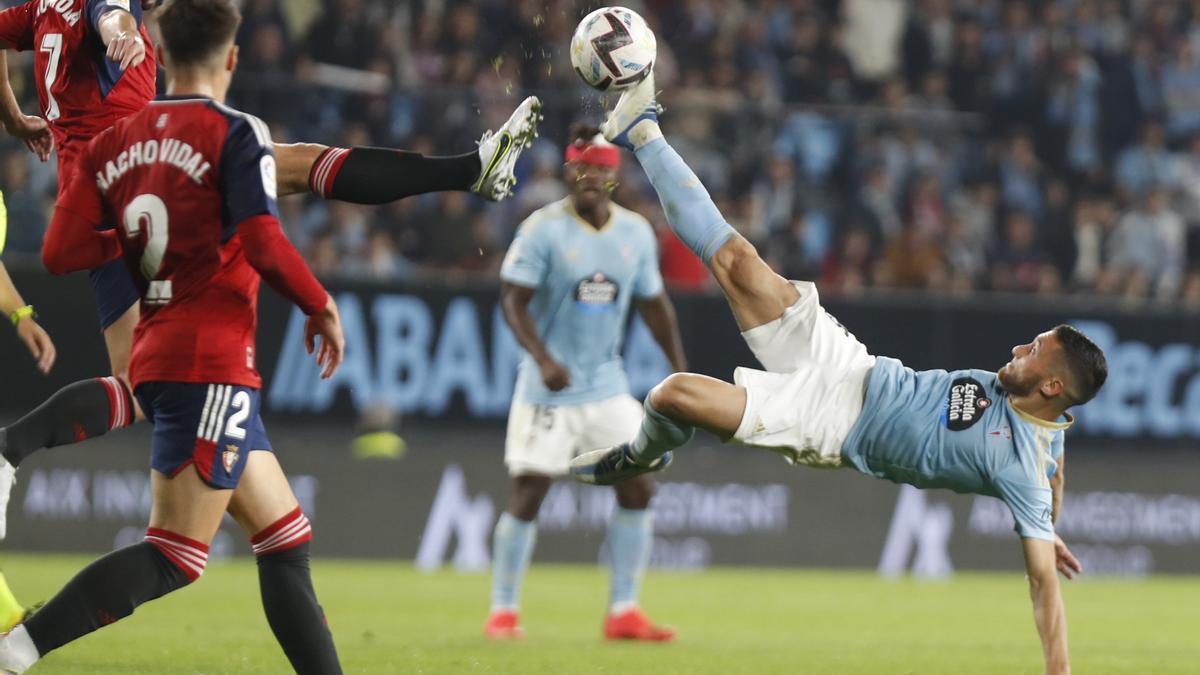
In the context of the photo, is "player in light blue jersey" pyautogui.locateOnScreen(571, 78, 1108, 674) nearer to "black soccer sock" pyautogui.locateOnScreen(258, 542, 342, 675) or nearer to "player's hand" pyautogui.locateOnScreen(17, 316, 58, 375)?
"black soccer sock" pyautogui.locateOnScreen(258, 542, 342, 675)

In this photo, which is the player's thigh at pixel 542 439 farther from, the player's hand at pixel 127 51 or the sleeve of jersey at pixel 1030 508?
the player's hand at pixel 127 51

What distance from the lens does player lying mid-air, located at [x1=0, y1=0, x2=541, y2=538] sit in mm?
6590

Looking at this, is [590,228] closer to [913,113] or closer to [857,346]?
[857,346]

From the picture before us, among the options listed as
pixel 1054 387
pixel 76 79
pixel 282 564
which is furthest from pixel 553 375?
pixel 282 564

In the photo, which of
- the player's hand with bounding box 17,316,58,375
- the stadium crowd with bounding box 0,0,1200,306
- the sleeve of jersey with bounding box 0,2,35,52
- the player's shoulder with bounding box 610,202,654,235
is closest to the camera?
the player's hand with bounding box 17,316,58,375

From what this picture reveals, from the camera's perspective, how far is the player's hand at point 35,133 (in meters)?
7.44

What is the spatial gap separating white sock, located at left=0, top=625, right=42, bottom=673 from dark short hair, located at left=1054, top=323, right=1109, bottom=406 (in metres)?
4.04

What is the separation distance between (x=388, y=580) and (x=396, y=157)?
266 inches

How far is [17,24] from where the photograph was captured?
7527 millimetres

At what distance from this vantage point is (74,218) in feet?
17.9

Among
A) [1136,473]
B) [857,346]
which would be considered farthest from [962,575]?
[857,346]

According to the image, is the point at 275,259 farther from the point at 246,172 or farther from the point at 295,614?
the point at 295,614

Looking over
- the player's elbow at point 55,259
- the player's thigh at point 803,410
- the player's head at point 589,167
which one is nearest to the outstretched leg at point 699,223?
the player's thigh at point 803,410

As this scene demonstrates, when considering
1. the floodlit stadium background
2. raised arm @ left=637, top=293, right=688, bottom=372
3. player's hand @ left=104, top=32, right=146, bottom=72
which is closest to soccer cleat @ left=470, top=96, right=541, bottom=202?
player's hand @ left=104, top=32, right=146, bottom=72
